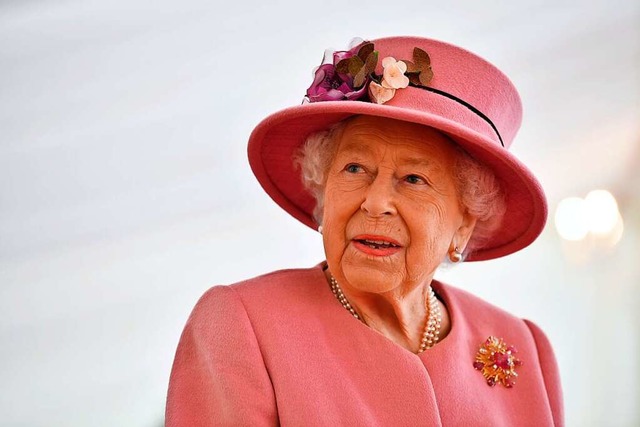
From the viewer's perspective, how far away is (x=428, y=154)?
204 cm

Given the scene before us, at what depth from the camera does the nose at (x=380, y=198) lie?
1963mm

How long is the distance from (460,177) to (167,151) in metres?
1.33

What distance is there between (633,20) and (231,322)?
2755 mm

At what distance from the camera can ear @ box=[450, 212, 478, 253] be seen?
217 centimetres

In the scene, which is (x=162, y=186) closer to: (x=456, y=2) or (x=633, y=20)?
(x=456, y=2)

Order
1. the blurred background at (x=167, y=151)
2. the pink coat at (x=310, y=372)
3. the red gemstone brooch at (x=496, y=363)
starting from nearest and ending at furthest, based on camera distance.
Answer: the pink coat at (x=310, y=372), the red gemstone brooch at (x=496, y=363), the blurred background at (x=167, y=151)

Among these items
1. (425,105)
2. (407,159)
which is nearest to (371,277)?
(407,159)

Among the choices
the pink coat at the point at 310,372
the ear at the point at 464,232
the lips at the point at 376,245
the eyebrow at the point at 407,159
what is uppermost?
the eyebrow at the point at 407,159

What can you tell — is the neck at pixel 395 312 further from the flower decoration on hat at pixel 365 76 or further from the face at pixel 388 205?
the flower decoration on hat at pixel 365 76

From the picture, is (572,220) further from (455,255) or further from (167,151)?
(455,255)

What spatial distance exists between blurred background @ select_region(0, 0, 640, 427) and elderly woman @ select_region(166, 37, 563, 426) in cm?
91

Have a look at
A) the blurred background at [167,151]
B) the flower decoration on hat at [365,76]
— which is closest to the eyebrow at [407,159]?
the flower decoration on hat at [365,76]

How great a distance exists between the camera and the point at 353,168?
2068mm

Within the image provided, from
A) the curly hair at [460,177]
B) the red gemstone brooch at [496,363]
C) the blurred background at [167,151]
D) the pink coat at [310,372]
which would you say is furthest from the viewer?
the blurred background at [167,151]
